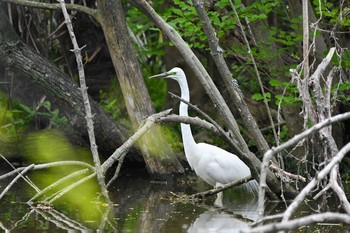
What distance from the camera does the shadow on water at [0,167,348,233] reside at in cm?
641

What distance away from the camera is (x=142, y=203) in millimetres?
7895

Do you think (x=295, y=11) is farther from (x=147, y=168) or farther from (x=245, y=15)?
(x=147, y=168)

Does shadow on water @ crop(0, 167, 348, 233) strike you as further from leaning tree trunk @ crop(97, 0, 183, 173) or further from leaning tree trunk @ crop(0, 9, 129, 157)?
leaning tree trunk @ crop(0, 9, 129, 157)

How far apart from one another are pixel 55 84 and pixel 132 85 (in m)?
0.91

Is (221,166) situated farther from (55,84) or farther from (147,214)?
(55,84)

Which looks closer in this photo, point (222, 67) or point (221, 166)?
point (222, 67)

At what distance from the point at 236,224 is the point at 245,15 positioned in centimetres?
209

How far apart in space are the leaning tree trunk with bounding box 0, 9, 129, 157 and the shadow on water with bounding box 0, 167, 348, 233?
0.69m

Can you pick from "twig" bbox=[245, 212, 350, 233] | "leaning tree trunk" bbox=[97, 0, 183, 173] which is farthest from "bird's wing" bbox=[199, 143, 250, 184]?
"twig" bbox=[245, 212, 350, 233]

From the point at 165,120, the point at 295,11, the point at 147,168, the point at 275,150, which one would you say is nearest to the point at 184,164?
the point at 147,168

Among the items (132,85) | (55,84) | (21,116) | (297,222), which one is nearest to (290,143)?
(297,222)

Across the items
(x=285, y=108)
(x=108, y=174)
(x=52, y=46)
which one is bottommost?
(x=108, y=174)

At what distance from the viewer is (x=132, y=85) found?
8.77m

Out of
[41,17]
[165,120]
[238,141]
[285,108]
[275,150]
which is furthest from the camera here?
[41,17]
